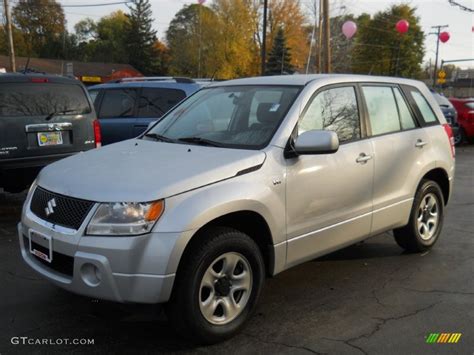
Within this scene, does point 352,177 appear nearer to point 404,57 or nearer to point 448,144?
point 448,144

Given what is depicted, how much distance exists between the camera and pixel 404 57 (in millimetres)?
69625

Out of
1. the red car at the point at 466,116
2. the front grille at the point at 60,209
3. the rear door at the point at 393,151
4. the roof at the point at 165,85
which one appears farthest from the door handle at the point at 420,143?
the red car at the point at 466,116

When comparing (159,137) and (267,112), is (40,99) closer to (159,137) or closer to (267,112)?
(159,137)

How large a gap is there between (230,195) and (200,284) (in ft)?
1.96

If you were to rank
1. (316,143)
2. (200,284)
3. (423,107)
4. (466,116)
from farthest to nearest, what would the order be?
(466,116)
(423,107)
(316,143)
(200,284)

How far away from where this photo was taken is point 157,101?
28.5 ft

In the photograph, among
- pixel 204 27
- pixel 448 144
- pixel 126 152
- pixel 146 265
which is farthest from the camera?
pixel 204 27

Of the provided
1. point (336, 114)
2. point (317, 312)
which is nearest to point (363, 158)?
point (336, 114)

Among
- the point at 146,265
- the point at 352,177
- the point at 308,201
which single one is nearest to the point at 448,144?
the point at 352,177

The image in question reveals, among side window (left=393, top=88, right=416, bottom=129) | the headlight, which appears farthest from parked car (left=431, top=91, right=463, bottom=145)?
the headlight

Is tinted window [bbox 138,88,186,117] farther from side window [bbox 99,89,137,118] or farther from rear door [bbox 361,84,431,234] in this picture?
rear door [bbox 361,84,431,234]

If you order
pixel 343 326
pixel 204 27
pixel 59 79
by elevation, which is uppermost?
pixel 204 27

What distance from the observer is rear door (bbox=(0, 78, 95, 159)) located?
6.29 metres

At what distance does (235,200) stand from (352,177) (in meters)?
1.34
